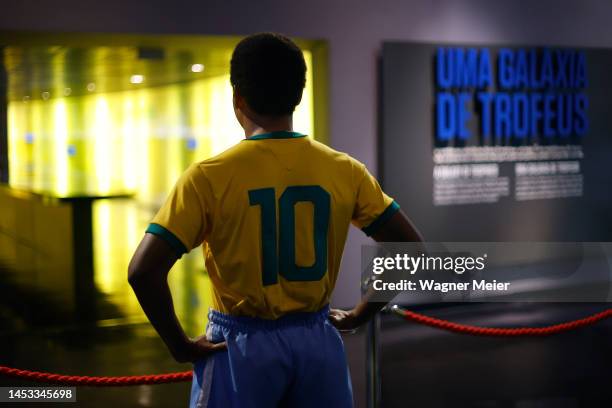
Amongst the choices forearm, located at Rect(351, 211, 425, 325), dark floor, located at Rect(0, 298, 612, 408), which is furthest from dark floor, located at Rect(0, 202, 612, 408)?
forearm, located at Rect(351, 211, 425, 325)

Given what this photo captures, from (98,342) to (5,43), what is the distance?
2284 mm

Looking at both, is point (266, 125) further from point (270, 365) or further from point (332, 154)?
point (270, 365)

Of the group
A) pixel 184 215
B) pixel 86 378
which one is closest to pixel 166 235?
pixel 184 215

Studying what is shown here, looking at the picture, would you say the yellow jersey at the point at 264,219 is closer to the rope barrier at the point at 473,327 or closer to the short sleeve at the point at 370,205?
the short sleeve at the point at 370,205

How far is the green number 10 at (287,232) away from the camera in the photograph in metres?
1.74

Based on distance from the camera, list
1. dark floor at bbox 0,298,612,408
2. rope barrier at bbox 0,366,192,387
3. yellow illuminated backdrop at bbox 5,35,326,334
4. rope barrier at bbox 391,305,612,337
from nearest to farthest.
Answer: rope barrier at bbox 0,366,192,387, rope barrier at bbox 391,305,612,337, dark floor at bbox 0,298,612,408, yellow illuminated backdrop at bbox 5,35,326,334

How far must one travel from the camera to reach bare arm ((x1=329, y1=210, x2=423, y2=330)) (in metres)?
1.98

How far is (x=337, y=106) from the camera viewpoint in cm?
664

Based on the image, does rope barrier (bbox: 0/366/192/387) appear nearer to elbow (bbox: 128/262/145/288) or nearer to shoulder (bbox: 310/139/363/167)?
elbow (bbox: 128/262/145/288)

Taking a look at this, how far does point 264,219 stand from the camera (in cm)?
174

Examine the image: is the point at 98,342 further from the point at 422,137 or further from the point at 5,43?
the point at 422,137

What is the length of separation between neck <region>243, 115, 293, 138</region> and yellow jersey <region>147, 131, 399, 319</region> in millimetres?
23

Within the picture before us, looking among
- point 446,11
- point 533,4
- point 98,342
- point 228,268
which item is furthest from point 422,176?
point 228,268

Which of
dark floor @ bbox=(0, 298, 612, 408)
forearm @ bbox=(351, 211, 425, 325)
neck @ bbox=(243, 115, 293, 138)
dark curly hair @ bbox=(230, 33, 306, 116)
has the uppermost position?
dark curly hair @ bbox=(230, 33, 306, 116)
